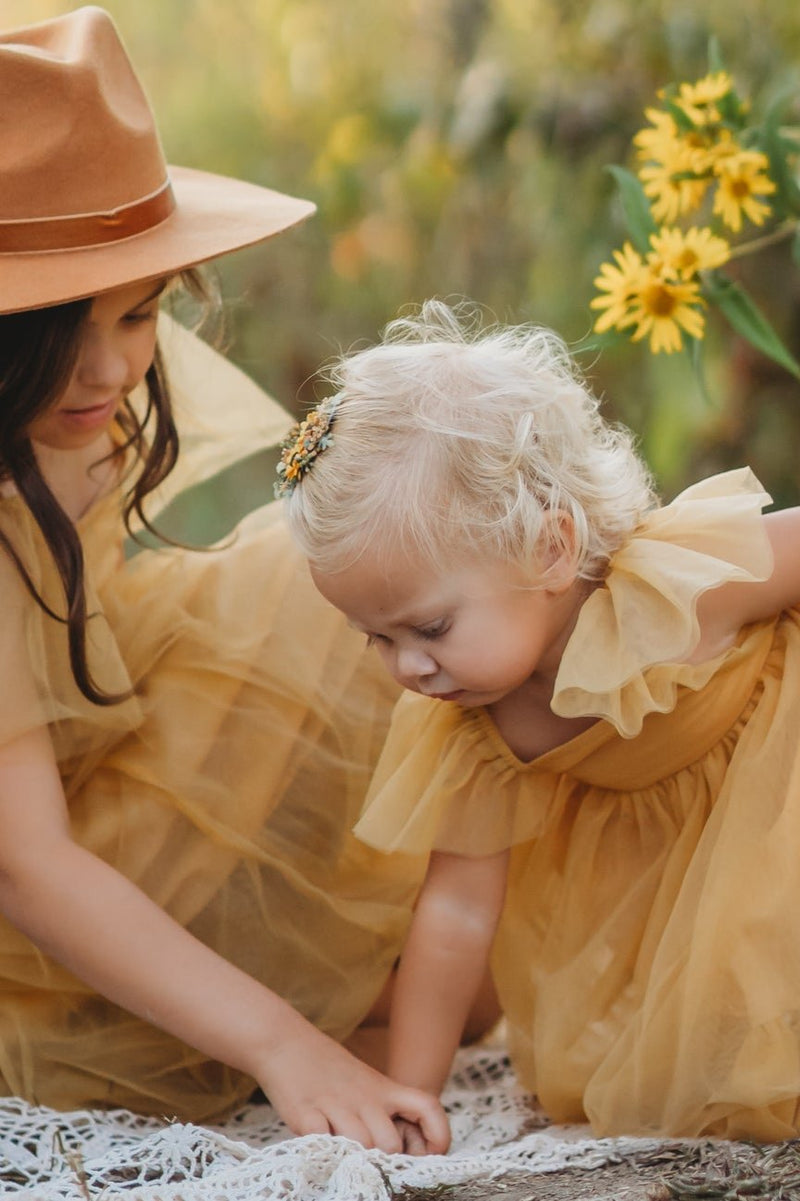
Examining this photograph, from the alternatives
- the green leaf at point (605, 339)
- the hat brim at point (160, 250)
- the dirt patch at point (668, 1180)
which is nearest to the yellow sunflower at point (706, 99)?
the green leaf at point (605, 339)

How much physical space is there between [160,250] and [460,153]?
1.50m

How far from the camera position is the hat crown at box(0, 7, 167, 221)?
136 centimetres

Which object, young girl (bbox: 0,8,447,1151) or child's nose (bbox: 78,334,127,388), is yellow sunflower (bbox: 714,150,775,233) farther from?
child's nose (bbox: 78,334,127,388)

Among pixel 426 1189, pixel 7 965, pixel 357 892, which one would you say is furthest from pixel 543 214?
pixel 426 1189

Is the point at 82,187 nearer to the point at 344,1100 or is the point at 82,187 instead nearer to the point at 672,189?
the point at 672,189

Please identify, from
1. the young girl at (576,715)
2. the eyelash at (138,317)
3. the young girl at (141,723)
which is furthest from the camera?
the eyelash at (138,317)

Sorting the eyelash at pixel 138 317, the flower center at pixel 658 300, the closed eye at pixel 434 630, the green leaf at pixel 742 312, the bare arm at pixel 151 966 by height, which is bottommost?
the bare arm at pixel 151 966

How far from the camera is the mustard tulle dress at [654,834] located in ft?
4.09

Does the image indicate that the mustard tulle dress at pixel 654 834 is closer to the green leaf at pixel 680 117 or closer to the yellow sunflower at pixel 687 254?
the yellow sunflower at pixel 687 254

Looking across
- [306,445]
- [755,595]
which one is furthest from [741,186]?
[306,445]

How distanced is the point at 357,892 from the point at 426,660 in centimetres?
42

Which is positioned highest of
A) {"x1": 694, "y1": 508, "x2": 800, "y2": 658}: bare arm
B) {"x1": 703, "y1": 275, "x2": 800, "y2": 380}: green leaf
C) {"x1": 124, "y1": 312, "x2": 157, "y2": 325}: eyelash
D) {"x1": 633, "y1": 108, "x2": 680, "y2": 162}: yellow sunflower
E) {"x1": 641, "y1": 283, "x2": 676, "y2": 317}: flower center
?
{"x1": 633, "y1": 108, "x2": 680, "y2": 162}: yellow sunflower

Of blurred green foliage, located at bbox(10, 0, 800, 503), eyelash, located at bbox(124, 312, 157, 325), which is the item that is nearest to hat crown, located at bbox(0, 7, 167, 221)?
eyelash, located at bbox(124, 312, 157, 325)

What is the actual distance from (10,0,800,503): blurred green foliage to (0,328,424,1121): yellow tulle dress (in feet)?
3.20
